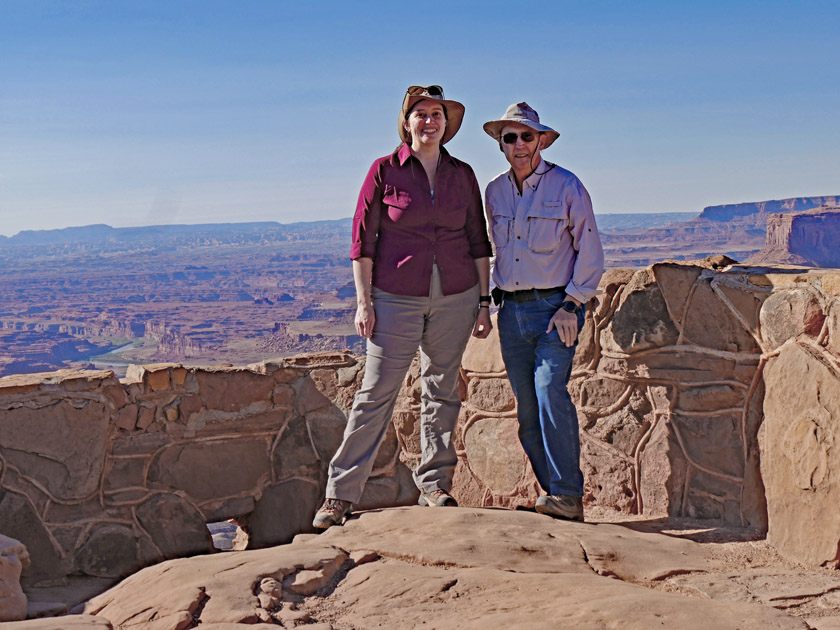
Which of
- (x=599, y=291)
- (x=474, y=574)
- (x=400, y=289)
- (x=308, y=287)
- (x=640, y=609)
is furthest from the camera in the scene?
(x=308, y=287)

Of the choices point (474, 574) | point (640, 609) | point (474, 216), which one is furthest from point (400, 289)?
point (640, 609)

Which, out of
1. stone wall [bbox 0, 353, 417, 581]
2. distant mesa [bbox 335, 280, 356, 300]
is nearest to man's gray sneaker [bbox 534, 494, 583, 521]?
stone wall [bbox 0, 353, 417, 581]

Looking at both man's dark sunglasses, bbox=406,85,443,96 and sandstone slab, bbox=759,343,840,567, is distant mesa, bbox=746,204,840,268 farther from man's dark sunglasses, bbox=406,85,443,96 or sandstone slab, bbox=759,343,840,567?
man's dark sunglasses, bbox=406,85,443,96

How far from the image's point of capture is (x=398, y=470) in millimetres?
4719

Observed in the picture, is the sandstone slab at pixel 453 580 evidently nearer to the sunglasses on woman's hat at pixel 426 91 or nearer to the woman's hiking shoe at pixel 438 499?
the woman's hiking shoe at pixel 438 499

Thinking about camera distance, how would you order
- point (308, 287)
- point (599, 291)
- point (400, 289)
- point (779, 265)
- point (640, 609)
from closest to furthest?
point (640, 609) → point (400, 289) → point (779, 265) → point (599, 291) → point (308, 287)

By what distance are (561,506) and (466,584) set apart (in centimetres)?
77

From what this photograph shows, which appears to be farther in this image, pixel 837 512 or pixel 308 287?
pixel 308 287

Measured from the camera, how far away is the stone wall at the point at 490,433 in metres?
3.05

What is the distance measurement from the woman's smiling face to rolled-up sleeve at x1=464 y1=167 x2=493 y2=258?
23 cm

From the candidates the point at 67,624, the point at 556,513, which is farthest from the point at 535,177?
the point at 67,624

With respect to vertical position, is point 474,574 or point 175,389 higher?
point 175,389

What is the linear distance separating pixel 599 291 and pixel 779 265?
78 centimetres

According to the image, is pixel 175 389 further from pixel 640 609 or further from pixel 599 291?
pixel 640 609
